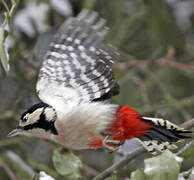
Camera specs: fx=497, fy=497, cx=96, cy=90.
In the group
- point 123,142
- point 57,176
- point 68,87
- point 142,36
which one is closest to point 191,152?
point 123,142

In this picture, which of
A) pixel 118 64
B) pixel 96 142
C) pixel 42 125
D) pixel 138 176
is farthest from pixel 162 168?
pixel 118 64

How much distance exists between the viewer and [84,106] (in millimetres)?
2861

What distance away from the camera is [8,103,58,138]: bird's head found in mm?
2867

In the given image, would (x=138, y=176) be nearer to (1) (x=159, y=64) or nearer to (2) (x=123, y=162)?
(2) (x=123, y=162)

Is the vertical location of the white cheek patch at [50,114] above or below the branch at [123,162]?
above

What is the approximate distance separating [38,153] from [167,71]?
1405 mm

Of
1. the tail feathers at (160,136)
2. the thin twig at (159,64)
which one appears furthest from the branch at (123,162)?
the thin twig at (159,64)

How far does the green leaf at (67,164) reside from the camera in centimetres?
258

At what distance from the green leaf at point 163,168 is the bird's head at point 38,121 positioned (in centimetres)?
90

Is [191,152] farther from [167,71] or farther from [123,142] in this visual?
[167,71]

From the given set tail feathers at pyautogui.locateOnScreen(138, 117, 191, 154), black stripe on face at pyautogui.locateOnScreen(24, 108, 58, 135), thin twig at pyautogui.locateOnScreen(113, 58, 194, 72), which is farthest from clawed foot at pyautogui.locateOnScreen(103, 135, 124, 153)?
A: thin twig at pyautogui.locateOnScreen(113, 58, 194, 72)

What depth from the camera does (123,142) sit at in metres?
2.92

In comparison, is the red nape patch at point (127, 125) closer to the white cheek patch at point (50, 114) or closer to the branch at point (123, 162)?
the branch at point (123, 162)

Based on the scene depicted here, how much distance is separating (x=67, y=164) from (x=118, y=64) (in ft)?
4.73
